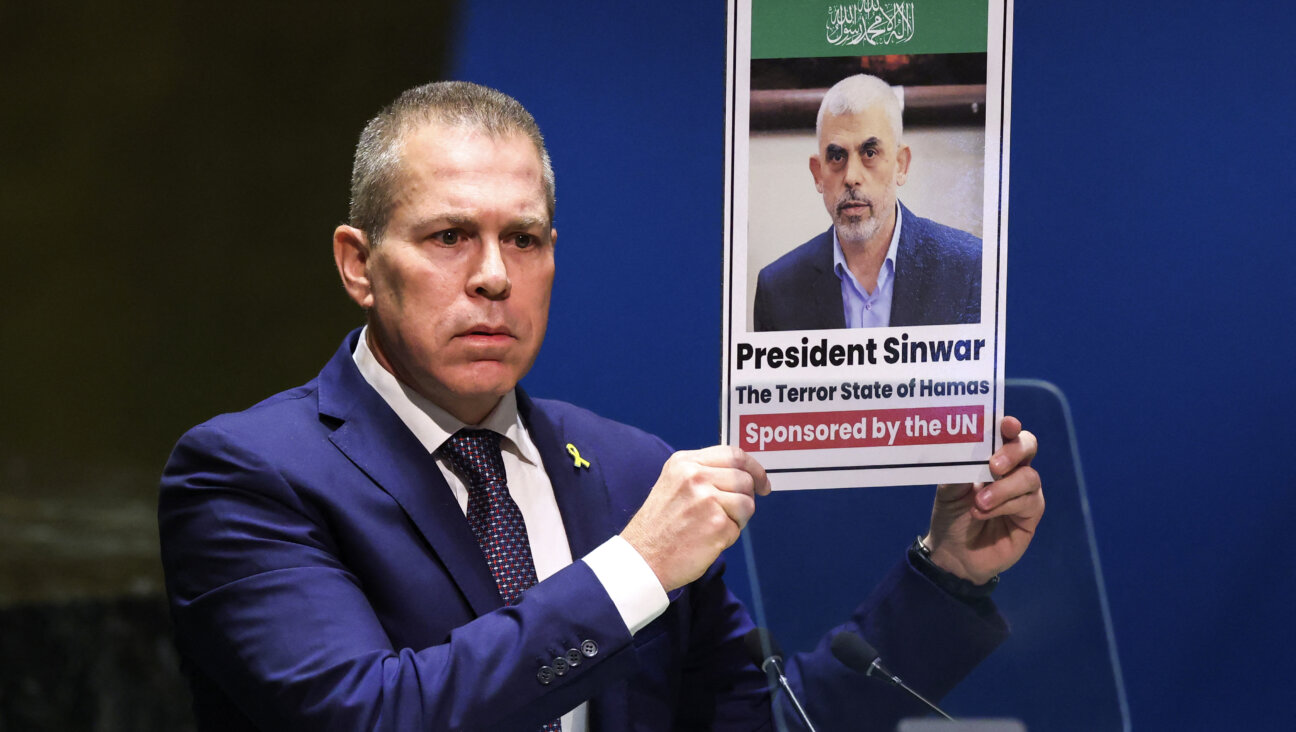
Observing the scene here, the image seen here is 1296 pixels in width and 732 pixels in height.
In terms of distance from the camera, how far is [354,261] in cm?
185

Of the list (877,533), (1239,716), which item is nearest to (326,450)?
(877,533)

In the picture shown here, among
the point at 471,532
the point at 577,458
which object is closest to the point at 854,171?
the point at 577,458

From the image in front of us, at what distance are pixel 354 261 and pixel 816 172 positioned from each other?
69cm

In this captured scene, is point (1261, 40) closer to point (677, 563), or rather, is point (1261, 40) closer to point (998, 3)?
point (998, 3)

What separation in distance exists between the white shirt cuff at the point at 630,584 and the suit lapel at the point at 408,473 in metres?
0.19

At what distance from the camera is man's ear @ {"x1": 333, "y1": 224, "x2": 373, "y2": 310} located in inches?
72.4

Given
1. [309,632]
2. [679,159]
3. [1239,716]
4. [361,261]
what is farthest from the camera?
[679,159]

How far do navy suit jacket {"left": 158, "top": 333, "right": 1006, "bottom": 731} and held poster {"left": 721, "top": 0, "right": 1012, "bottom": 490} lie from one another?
0.35 meters

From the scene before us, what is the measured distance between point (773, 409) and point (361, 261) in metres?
0.65

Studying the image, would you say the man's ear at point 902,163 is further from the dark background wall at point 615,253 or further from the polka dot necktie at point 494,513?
the dark background wall at point 615,253

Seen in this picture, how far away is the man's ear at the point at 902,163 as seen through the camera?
5.54 feet

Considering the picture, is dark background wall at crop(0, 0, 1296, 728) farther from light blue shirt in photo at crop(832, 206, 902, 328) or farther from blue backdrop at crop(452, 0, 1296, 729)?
light blue shirt in photo at crop(832, 206, 902, 328)

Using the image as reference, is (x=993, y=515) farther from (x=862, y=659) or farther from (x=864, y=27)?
(x=864, y=27)

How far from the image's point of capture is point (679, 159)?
266 cm
